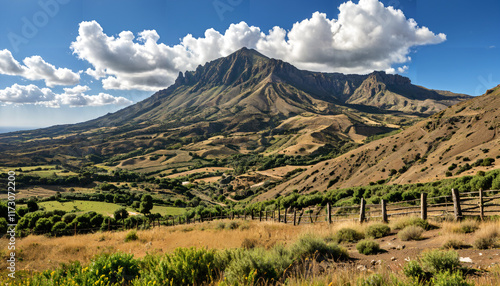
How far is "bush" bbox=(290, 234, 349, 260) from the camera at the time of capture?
7449 mm

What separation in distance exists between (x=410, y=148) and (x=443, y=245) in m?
75.6

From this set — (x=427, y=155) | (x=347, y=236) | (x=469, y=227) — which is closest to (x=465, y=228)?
(x=469, y=227)

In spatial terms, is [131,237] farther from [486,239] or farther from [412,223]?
[486,239]

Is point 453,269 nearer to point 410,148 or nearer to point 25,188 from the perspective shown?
point 410,148

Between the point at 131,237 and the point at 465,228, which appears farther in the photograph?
the point at 131,237

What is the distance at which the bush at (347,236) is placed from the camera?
11.7 metres

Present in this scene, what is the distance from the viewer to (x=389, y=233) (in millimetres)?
Result: 11930

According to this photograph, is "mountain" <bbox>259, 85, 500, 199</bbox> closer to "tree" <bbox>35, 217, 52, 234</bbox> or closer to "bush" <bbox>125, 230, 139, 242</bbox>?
"bush" <bbox>125, 230, 139, 242</bbox>

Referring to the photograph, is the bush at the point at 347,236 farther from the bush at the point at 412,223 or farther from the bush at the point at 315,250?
the bush at the point at 315,250

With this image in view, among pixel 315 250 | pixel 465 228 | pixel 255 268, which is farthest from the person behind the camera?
pixel 465 228

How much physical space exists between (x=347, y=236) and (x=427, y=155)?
67.6 meters

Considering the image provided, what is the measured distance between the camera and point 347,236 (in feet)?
38.5

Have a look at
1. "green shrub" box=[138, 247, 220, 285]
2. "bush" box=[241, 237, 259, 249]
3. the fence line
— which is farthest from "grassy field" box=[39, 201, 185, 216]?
"green shrub" box=[138, 247, 220, 285]

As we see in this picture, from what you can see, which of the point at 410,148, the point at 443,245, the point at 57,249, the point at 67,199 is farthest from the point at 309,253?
the point at 67,199
